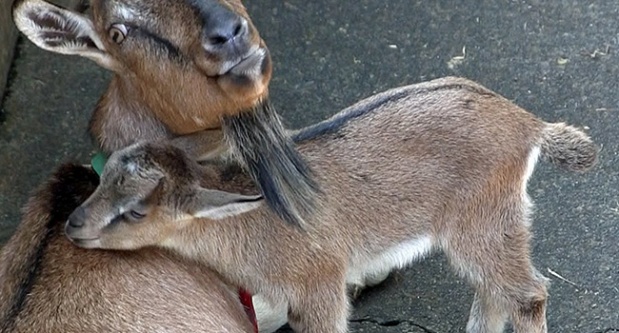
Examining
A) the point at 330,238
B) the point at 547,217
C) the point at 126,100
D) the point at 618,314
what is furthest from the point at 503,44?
the point at 126,100

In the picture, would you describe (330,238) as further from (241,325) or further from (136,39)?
(136,39)

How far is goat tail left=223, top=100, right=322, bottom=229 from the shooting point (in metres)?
3.56

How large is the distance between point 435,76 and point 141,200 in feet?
7.62

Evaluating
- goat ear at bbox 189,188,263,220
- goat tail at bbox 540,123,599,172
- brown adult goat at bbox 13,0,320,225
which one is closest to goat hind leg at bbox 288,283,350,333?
brown adult goat at bbox 13,0,320,225

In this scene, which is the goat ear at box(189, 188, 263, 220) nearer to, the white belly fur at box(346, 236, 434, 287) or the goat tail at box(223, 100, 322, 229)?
the goat tail at box(223, 100, 322, 229)

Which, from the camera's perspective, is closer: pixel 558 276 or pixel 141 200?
pixel 141 200

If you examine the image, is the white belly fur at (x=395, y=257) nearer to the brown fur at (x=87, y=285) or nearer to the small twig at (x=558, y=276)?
the brown fur at (x=87, y=285)

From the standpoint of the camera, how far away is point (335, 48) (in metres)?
5.75

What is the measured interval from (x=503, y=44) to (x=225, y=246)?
2396 mm

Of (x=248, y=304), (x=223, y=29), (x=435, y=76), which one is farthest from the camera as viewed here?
(x=435, y=76)

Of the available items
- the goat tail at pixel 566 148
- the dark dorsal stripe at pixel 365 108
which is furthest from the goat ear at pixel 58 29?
the goat tail at pixel 566 148

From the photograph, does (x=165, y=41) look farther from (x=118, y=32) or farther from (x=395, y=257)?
(x=395, y=257)

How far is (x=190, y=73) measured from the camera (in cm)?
347

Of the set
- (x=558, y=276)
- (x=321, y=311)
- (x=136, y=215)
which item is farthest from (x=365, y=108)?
(x=558, y=276)
